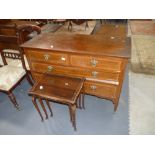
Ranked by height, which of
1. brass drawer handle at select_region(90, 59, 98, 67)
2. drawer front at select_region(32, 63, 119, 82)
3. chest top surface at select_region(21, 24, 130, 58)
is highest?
chest top surface at select_region(21, 24, 130, 58)

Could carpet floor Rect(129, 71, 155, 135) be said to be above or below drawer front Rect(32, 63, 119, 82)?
A: below

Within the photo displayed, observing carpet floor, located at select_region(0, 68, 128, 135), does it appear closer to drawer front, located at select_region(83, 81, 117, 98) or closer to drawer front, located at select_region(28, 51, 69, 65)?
drawer front, located at select_region(83, 81, 117, 98)

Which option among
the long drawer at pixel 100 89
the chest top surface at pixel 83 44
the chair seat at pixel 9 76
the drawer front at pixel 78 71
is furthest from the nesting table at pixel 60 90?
the chair seat at pixel 9 76

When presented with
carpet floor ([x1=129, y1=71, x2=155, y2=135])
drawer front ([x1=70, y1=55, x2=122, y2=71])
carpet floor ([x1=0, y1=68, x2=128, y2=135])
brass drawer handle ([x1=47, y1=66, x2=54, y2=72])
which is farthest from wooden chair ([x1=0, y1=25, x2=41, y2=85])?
carpet floor ([x1=129, y1=71, x2=155, y2=135])

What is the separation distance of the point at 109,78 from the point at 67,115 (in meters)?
0.89

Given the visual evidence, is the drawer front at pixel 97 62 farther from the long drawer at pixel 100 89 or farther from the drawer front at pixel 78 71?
the long drawer at pixel 100 89

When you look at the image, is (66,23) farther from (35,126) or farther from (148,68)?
(35,126)

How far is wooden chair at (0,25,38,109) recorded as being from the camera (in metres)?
2.21

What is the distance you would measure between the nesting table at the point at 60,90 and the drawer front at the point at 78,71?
0.09 m

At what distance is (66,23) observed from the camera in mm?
5648

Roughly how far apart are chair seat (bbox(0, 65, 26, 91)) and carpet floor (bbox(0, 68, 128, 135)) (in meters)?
0.47

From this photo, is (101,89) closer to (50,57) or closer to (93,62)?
(93,62)

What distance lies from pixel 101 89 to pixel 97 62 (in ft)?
1.44
